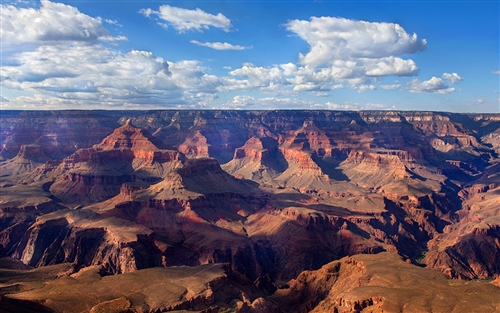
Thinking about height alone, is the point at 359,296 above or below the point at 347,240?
above

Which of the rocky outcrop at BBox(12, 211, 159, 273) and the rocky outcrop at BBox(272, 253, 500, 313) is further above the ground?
the rocky outcrop at BBox(272, 253, 500, 313)

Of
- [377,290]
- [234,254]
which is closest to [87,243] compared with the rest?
[234,254]

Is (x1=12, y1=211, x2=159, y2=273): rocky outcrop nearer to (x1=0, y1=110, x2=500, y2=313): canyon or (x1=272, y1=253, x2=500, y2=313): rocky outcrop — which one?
(x1=0, y1=110, x2=500, y2=313): canyon

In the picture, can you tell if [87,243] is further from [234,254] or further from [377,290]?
[377,290]

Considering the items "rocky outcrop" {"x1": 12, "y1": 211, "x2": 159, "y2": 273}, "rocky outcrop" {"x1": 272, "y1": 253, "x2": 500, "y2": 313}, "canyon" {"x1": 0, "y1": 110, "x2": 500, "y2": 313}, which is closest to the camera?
"rocky outcrop" {"x1": 272, "y1": 253, "x2": 500, "y2": 313}

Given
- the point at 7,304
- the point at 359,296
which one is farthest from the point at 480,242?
the point at 7,304

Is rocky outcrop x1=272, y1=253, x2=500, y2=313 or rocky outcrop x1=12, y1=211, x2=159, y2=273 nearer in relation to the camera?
rocky outcrop x1=272, y1=253, x2=500, y2=313

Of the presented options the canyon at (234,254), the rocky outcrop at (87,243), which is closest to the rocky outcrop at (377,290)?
the canyon at (234,254)

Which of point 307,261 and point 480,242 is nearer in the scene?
point 307,261

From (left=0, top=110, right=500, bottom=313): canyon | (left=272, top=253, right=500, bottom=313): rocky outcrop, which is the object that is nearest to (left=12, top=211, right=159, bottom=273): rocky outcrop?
(left=0, top=110, right=500, bottom=313): canyon

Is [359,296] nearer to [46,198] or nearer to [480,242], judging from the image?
[480,242]

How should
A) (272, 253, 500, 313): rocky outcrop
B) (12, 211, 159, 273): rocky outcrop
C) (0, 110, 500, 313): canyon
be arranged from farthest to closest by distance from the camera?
(12, 211, 159, 273): rocky outcrop → (0, 110, 500, 313): canyon → (272, 253, 500, 313): rocky outcrop
